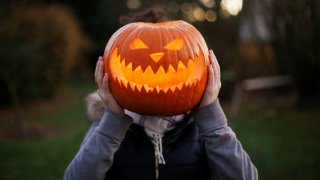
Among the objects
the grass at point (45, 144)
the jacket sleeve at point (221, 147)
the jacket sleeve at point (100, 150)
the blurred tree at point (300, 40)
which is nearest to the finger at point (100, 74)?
the jacket sleeve at point (100, 150)

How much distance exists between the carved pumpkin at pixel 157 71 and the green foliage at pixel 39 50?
7.31 m

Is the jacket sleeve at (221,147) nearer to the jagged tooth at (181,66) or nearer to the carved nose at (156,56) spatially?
the jagged tooth at (181,66)

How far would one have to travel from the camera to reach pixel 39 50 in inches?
462

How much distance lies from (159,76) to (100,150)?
0.44 meters

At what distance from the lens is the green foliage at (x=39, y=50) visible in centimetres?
993

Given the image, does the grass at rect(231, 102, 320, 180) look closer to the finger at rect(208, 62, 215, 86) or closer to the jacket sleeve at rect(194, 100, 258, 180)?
the jacket sleeve at rect(194, 100, 258, 180)

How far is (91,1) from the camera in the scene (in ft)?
63.1

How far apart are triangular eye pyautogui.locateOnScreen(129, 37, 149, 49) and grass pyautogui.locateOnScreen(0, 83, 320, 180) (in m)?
3.96

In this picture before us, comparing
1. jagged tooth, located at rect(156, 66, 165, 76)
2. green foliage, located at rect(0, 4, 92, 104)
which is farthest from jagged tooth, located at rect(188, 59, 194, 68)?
green foliage, located at rect(0, 4, 92, 104)

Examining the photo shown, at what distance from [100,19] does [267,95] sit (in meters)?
9.50

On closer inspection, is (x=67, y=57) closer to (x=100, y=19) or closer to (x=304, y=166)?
(x=100, y=19)

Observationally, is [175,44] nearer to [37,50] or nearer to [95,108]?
[95,108]

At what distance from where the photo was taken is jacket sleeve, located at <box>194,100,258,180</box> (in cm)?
201

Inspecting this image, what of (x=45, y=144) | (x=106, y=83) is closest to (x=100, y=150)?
(x=106, y=83)
